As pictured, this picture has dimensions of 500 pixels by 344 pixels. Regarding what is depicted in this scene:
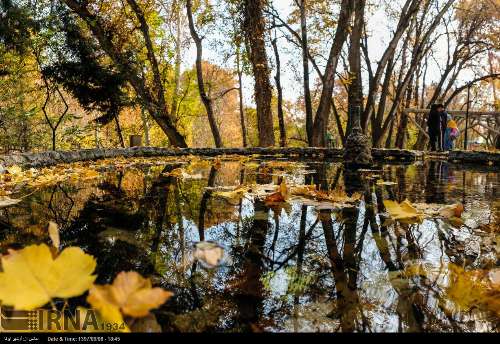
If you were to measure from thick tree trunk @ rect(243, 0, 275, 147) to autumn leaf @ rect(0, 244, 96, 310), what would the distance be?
9938 mm

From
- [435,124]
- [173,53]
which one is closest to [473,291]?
[435,124]

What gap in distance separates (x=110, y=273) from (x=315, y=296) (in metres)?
0.53

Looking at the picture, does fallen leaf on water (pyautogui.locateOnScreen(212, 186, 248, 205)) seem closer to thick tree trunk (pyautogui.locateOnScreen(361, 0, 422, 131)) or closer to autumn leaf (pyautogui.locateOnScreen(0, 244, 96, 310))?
autumn leaf (pyautogui.locateOnScreen(0, 244, 96, 310))

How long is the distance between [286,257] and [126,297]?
0.64 meters

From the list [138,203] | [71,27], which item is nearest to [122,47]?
[71,27]

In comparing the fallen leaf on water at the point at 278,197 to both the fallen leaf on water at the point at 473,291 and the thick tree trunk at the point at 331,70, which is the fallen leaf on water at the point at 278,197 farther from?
the thick tree trunk at the point at 331,70

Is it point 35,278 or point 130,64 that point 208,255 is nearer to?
point 35,278

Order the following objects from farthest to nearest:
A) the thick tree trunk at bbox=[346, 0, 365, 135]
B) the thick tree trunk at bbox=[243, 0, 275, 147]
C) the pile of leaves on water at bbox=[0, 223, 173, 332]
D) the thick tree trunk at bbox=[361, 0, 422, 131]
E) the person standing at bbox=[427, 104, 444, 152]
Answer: the person standing at bbox=[427, 104, 444, 152] < the thick tree trunk at bbox=[243, 0, 275, 147] < the thick tree trunk at bbox=[361, 0, 422, 131] < the thick tree trunk at bbox=[346, 0, 365, 135] < the pile of leaves on water at bbox=[0, 223, 173, 332]

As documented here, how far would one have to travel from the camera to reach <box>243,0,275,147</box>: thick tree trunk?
1018cm

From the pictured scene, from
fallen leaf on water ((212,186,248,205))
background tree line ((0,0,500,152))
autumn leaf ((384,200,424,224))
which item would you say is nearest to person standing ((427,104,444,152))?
background tree line ((0,0,500,152))

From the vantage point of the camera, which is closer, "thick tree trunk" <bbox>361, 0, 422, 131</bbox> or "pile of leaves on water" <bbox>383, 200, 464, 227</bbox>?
"pile of leaves on water" <bbox>383, 200, 464, 227</bbox>

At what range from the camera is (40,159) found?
5.26 metres

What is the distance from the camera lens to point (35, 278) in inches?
20.1

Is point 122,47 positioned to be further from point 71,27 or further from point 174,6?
point 174,6
